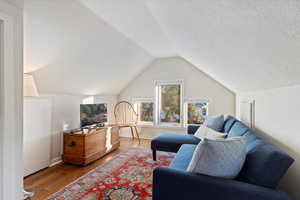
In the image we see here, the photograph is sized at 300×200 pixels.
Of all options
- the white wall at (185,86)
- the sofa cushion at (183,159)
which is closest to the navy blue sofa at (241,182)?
the sofa cushion at (183,159)

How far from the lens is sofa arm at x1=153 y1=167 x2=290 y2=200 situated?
103 centimetres

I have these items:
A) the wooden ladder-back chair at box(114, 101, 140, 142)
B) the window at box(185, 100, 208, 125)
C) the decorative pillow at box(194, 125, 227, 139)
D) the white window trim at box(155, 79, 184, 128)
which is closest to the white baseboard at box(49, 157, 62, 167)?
the wooden ladder-back chair at box(114, 101, 140, 142)

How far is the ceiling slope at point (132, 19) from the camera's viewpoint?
6.05ft

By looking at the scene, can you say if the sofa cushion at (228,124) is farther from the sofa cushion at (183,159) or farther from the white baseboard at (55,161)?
the white baseboard at (55,161)

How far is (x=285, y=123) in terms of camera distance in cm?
140

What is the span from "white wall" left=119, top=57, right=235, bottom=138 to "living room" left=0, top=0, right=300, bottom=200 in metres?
0.03

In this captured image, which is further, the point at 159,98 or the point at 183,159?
the point at 159,98

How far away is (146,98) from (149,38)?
6.82 ft

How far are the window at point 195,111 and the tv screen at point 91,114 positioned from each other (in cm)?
229

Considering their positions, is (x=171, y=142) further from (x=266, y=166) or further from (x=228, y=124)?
(x=266, y=166)

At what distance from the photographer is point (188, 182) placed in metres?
1.23

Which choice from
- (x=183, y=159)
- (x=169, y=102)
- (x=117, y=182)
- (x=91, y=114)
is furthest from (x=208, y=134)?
(x=91, y=114)

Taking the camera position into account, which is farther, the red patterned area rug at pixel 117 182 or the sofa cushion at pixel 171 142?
the sofa cushion at pixel 171 142

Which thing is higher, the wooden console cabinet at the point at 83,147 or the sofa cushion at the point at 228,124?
the sofa cushion at the point at 228,124
